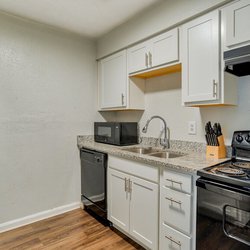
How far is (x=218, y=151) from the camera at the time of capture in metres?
1.64

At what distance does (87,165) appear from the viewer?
2.53m

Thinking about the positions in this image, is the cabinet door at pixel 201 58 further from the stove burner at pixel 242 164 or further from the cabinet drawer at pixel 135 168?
the cabinet drawer at pixel 135 168

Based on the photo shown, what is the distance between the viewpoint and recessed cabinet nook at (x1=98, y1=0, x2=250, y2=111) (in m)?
1.44

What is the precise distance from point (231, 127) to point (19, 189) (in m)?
2.28

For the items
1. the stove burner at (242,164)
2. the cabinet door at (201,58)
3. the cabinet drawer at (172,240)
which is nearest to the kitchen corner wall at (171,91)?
the cabinet door at (201,58)

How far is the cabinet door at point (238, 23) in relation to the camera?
1376mm

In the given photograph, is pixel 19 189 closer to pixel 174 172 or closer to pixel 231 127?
pixel 174 172

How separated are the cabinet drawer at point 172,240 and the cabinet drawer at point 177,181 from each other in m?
0.33

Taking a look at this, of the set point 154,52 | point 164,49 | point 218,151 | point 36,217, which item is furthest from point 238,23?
point 36,217

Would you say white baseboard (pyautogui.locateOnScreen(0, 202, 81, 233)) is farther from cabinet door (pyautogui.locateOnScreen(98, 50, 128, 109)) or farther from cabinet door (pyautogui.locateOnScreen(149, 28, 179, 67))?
cabinet door (pyautogui.locateOnScreen(149, 28, 179, 67))

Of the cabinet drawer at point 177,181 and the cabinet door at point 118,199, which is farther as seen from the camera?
the cabinet door at point 118,199

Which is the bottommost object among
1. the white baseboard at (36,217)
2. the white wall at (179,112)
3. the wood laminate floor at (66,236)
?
the wood laminate floor at (66,236)

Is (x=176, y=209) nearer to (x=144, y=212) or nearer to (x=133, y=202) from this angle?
(x=144, y=212)

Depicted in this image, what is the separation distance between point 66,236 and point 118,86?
1.75 meters
